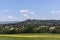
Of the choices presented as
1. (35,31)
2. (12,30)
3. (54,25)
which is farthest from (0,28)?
(54,25)

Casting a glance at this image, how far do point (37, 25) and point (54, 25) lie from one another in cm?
261

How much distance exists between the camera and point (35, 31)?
17328mm

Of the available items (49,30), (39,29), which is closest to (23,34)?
(39,29)

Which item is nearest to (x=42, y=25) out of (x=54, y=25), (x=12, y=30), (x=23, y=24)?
(x=54, y=25)

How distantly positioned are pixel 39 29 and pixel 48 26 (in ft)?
5.42

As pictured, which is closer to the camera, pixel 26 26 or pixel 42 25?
pixel 26 26

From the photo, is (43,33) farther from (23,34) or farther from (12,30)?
(12,30)

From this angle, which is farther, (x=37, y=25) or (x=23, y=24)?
(x=37, y=25)

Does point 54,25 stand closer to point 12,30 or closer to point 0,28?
point 12,30

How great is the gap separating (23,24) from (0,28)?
331cm

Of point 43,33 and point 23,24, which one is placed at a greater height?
point 23,24

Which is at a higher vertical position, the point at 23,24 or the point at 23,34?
the point at 23,24

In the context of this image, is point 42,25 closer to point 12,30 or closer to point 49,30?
point 49,30

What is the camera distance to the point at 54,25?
17172 mm
